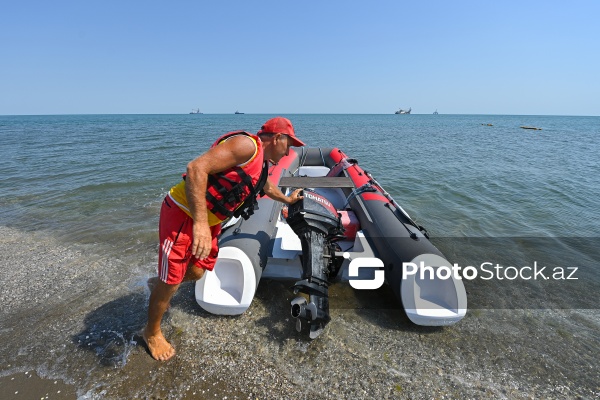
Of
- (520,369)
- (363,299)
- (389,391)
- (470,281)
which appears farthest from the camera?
(470,281)

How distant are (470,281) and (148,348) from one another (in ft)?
11.6

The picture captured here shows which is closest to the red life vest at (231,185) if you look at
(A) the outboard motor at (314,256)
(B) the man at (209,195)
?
(B) the man at (209,195)

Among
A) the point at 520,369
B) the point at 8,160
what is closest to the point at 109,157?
the point at 8,160

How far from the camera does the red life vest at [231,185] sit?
1.90 metres

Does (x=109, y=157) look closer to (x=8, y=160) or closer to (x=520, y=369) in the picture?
(x=8, y=160)

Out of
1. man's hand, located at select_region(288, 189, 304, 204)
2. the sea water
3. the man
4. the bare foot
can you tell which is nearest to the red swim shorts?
the man

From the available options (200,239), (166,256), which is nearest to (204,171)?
(200,239)

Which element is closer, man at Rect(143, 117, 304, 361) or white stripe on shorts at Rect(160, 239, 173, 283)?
man at Rect(143, 117, 304, 361)

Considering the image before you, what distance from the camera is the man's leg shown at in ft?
7.03

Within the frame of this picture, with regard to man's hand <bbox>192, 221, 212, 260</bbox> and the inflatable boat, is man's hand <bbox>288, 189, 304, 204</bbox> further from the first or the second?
man's hand <bbox>192, 221, 212, 260</bbox>

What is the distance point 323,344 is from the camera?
2.52 m

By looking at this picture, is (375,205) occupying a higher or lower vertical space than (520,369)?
higher

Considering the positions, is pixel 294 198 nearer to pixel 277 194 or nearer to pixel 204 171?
pixel 277 194

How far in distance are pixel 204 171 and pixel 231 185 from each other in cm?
27
